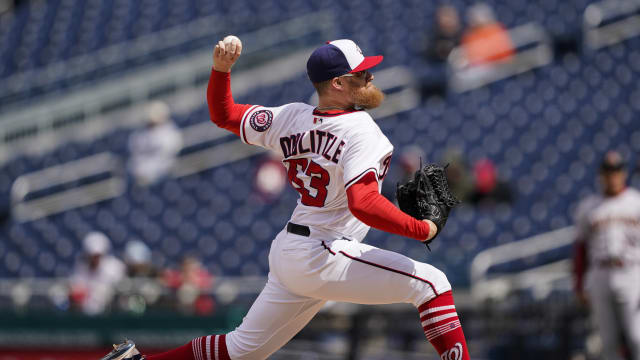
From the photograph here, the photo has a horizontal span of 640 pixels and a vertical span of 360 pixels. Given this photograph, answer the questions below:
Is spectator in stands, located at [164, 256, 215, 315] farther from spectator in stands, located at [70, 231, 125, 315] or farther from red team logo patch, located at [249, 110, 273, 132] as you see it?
red team logo patch, located at [249, 110, 273, 132]

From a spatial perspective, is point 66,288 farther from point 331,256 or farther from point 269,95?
point 331,256

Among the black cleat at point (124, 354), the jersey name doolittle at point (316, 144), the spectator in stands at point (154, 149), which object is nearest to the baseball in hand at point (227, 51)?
the jersey name doolittle at point (316, 144)

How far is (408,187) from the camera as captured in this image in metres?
3.78

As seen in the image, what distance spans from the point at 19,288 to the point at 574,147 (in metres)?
7.02

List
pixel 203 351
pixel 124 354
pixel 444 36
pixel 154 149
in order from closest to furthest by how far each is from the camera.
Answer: pixel 124 354
pixel 203 351
pixel 154 149
pixel 444 36

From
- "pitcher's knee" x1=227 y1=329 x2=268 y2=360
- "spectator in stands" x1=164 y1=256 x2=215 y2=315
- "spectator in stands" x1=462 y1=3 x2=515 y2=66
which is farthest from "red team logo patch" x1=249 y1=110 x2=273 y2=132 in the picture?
"spectator in stands" x1=462 y1=3 x2=515 y2=66

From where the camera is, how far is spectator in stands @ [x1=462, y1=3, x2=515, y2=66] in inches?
504

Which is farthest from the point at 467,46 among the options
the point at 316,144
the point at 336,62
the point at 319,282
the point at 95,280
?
the point at 319,282

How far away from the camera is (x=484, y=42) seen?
Result: 1285 centimetres

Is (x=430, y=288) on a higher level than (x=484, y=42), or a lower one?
lower

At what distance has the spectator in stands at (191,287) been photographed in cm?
897

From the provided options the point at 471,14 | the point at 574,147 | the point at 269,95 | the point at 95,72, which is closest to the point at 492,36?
the point at 471,14

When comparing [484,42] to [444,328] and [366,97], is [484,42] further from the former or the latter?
[444,328]

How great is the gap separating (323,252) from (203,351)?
27.3 inches
